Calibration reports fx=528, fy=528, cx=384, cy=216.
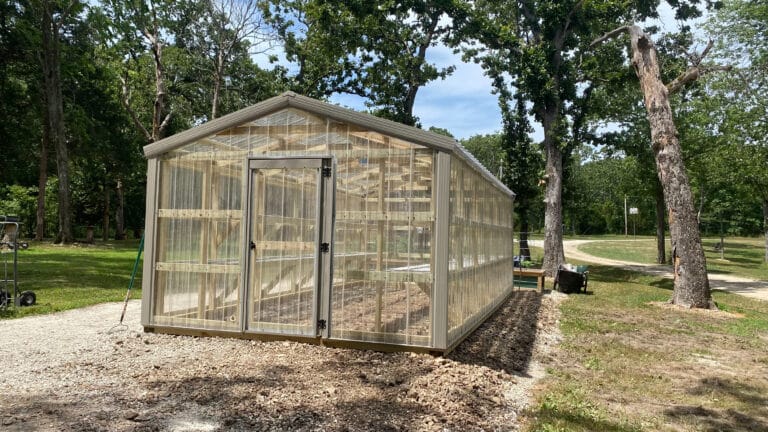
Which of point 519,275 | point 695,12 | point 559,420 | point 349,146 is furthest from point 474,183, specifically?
point 695,12

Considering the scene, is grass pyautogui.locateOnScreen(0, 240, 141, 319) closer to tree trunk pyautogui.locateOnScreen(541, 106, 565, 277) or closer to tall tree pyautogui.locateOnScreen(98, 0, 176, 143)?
tall tree pyautogui.locateOnScreen(98, 0, 176, 143)

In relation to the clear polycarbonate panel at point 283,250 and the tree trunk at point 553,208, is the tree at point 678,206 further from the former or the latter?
the clear polycarbonate panel at point 283,250

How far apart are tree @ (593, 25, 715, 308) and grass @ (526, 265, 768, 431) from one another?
2.05 feet

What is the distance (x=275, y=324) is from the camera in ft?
22.0

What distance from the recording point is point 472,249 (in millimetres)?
7703

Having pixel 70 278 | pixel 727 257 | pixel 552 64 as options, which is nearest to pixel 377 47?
pixel 552 64

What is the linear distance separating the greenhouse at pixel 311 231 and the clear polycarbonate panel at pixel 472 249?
0.04 meters

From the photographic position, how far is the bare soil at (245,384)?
4160 millimetres

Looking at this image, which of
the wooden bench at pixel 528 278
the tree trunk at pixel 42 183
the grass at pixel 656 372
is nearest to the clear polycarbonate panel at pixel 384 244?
the grass at pixel 656 372

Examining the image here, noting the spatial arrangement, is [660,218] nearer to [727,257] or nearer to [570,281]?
[727,257]

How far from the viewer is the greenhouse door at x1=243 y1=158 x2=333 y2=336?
6539 mm

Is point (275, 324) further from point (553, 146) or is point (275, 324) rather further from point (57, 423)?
point (553, 146)

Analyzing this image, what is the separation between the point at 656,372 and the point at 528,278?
922cm

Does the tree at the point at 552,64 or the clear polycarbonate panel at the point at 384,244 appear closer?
the clear polycarbonate panel at the point at 384,244
